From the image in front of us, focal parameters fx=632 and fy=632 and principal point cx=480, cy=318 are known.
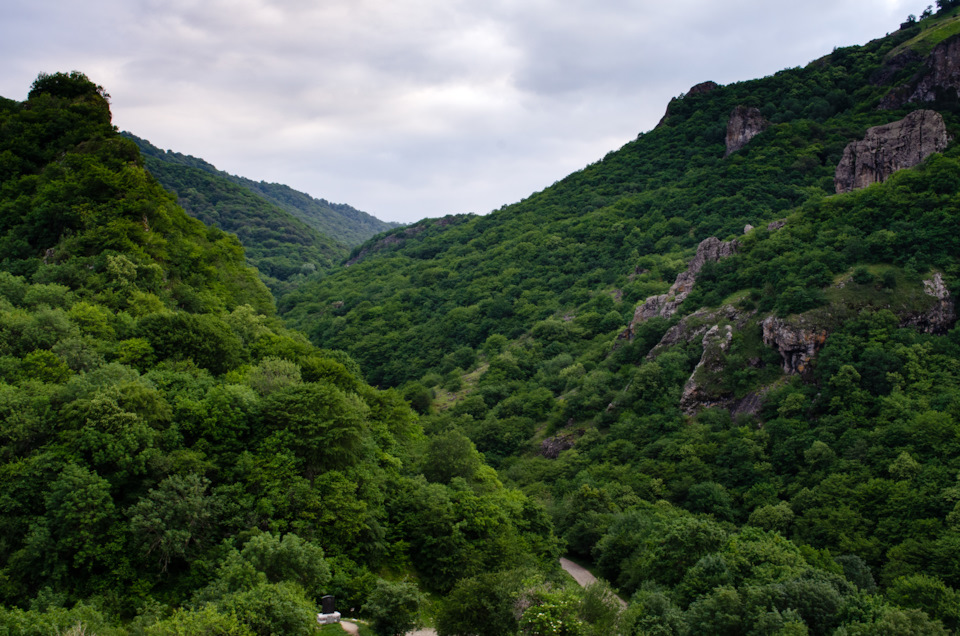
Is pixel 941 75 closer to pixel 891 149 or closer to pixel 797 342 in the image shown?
pixel 891 149

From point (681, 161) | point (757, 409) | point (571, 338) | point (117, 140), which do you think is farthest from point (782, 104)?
point (117, 140)

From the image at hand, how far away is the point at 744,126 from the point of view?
124m

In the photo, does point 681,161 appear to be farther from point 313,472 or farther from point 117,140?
point 313,472

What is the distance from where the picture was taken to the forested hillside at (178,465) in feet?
88.1

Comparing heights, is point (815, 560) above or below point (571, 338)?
below

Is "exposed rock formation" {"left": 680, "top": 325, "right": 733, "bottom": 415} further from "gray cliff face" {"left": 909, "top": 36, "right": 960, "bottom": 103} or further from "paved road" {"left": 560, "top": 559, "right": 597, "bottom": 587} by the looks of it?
"gray cliff face" {"left": 909, "top": 36, "right": 960, "bottom": 103}

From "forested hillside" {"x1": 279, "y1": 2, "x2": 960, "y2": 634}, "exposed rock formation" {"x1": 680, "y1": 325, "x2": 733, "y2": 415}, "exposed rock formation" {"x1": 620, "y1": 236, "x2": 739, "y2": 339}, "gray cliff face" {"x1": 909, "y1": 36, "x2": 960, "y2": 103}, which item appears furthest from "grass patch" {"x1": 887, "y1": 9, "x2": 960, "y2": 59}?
"exposed rock formation" {"x1": 680, "y1": 325, "x2": 733, "y2": 415}

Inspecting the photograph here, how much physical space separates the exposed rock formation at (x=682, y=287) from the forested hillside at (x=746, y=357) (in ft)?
1.09

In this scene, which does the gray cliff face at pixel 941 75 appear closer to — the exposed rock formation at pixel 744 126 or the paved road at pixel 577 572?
the exposed rock formation at pixel 744 126

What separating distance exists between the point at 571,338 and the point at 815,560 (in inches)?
2220

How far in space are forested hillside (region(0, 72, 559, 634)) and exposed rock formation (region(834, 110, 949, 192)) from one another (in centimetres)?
6471

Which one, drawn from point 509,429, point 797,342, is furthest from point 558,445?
point 797,342

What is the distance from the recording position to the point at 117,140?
6056 centimetres

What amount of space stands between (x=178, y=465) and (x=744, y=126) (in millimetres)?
122936
